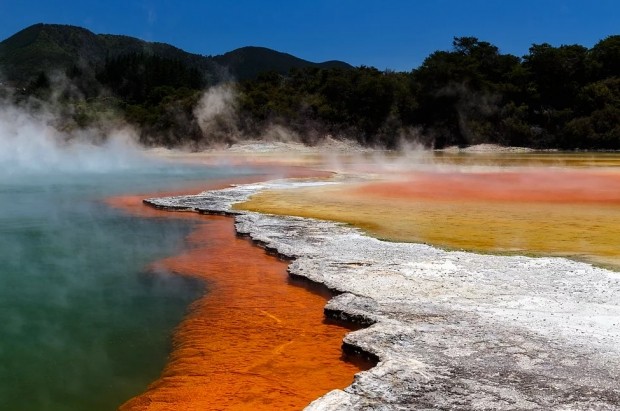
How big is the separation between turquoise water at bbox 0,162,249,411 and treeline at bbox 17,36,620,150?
187 feet

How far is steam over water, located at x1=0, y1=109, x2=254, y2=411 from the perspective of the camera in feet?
17.4

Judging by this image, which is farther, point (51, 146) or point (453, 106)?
point (453, 106)

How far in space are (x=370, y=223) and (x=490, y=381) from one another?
26.3ft

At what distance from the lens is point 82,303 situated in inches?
303

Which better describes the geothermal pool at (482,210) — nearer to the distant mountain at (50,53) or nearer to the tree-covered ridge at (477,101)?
the tree-covered ridge at (477,101)

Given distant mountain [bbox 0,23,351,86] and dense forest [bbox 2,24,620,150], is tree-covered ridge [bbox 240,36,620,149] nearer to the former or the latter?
dense forest [bbox 2,24,620,150]

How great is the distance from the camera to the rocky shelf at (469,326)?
4461mm

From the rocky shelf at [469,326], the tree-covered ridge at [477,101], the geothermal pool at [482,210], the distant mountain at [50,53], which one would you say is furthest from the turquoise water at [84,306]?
the distant mountain at [50,53]

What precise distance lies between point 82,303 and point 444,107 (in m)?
67.4

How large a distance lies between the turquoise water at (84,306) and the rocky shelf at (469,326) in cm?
194

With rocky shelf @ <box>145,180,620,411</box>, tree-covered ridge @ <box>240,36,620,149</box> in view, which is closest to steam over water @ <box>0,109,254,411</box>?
rocky shelf @ <box>145,180,620,411</box>

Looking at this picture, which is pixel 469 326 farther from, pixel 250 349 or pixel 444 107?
pixel 444 107

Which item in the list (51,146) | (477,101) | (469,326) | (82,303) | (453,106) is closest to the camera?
(469,326)

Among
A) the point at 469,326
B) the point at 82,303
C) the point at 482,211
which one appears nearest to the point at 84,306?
the point at 82,303
